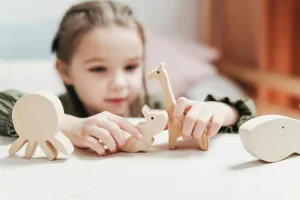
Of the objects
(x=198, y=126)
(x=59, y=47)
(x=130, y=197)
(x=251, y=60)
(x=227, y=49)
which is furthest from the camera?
(x=227, y=49)

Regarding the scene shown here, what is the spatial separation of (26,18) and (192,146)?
48.8 inches

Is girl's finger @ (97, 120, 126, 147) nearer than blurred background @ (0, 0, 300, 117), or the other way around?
girl's finger @ (97, 120, 126, 147)

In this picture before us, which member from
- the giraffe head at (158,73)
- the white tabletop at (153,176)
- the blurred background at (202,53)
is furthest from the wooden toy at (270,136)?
the blurred background at (202,53)


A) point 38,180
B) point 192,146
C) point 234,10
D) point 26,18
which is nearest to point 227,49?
point 234,10

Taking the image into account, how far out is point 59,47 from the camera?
1048 mm

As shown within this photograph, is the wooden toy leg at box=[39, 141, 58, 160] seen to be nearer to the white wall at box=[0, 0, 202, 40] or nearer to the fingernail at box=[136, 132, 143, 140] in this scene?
the fingernail at box=[136, 132, 143, 140]

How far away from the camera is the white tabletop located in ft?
1.50

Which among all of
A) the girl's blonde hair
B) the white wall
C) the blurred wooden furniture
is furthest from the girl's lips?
the white wall

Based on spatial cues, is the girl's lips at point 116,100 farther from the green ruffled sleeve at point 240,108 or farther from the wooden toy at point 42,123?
the wooden toy at point 42,123

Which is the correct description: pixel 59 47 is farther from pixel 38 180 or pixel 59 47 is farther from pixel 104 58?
pixel 38 180

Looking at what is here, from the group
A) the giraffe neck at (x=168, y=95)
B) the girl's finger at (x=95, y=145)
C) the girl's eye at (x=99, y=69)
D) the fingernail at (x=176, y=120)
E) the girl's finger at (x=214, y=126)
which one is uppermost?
the giraffe neck at (x=168, y=95)

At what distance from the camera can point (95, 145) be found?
1.93 ft

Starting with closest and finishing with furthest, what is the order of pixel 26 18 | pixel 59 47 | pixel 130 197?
pixel 130 197
pixel 59 47
pixel 26 18

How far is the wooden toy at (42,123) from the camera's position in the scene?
1.79ft
